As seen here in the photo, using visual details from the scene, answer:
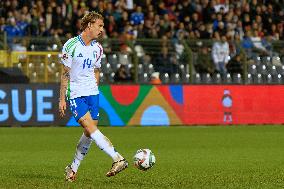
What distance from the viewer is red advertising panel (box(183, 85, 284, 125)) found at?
2791 centimetres

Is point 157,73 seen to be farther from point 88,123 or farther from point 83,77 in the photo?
point 88,123

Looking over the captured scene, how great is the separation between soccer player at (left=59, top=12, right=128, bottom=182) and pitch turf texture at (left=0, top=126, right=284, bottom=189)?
0.81m

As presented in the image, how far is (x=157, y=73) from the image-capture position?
93.2 feet

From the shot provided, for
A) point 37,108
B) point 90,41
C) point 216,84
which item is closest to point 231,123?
point 216,84

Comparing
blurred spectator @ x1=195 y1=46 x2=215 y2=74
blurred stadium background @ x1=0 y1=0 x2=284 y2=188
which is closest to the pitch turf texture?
blurred stadium background @ x1=0 y1=0 x2=284 y2=188

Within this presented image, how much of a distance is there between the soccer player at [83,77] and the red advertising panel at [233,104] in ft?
50.3

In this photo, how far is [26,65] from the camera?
27.7 meters

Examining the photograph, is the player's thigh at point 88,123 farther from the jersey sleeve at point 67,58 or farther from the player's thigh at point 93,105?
the jersey sleeve at point 67,58

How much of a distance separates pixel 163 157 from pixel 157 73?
11.4m

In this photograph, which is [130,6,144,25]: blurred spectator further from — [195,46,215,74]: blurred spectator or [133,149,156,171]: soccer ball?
[133,149,156,171]: soccer ball

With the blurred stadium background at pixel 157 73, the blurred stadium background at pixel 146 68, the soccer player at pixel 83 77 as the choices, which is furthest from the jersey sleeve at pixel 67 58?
the blurred stadium background at pixel 146 68

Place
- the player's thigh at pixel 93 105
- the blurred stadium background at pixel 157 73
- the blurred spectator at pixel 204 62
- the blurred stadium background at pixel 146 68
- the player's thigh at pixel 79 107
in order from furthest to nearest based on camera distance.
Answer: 1. the blurred spectator at pixel 204 62
2. the blurred stadium background at pixel 146 68
3. the blurred stadium background at pixel 157 73
4. the player's thigh at pixel 93 105
5. the player's thigh at pixel 79 107

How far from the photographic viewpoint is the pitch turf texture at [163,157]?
40.6ft

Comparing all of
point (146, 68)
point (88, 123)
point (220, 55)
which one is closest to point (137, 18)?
point (146, 68)
